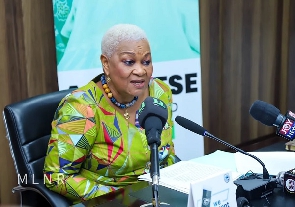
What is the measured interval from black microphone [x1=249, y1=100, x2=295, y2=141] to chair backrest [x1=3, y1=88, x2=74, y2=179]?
2.87 ft

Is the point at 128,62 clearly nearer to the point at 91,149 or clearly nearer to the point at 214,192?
the point at 91,149

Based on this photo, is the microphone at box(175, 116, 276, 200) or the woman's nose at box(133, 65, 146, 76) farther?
the woman's nose at box(133, 65, 146, 76)

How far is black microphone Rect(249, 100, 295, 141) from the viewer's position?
4.39 feet

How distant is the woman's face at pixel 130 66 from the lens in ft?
5.62

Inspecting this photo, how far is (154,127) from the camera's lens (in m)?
1.08

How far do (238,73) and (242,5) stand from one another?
55 cm

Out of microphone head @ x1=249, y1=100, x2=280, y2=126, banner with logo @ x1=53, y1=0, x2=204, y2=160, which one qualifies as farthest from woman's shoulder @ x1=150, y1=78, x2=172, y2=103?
banner with logo @ x1=53, y1=0, x2=204, y2=160

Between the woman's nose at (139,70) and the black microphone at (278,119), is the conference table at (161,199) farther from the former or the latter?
the woman's nose at (139,70)

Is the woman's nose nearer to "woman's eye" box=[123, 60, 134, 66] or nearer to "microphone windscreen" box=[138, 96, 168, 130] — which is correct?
"woman's eye" box=[123, 60, 134, 66]

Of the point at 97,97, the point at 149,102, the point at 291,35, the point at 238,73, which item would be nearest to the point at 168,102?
the point at 97,97

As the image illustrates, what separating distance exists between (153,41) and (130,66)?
1.25m

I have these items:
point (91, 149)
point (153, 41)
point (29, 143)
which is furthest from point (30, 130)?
point (153, 41)

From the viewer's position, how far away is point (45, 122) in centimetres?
185

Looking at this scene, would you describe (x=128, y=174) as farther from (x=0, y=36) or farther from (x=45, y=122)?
(x=0, y=36)
